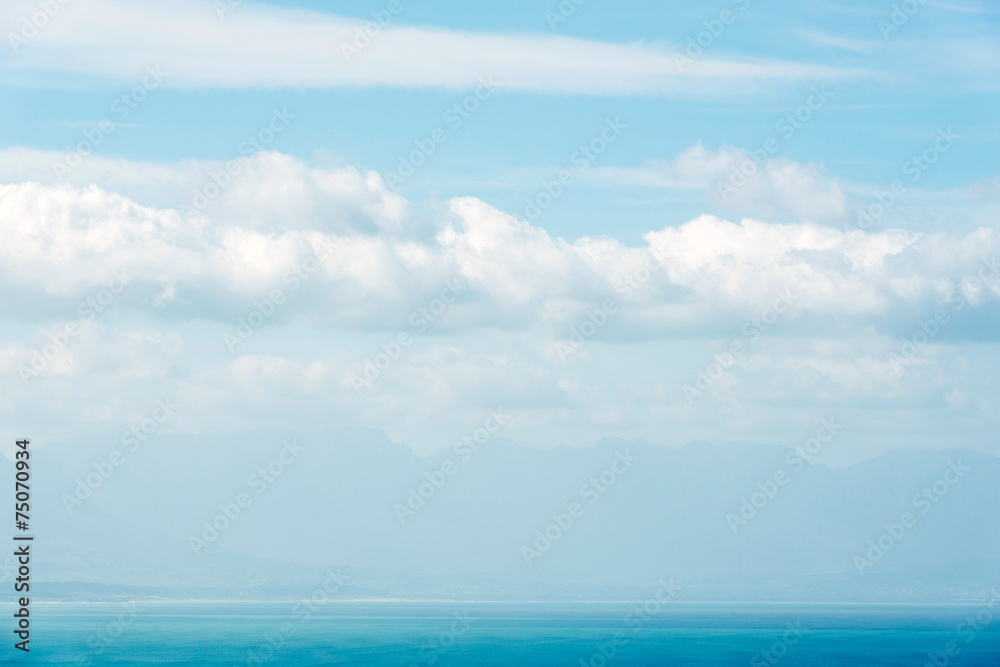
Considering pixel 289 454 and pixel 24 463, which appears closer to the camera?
pixel 24 463

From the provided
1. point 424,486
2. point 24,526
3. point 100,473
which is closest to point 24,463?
point 24,526

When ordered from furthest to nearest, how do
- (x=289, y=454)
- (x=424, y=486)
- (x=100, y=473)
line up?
(x=289, y=454)
(x=424, y=486)
(x=100, y=473)

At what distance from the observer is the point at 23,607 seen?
80188 mm

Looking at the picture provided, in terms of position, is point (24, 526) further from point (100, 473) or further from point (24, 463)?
point (100, 473)

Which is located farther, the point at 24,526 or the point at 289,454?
the point at 289,454

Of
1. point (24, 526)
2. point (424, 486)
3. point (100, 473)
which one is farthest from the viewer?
point (424, 486)

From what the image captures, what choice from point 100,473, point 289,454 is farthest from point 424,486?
point 100,473

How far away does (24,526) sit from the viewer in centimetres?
7706

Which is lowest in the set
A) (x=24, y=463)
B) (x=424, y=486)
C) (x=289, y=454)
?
→ (x=24, y=463)

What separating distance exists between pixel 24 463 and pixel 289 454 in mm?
80524

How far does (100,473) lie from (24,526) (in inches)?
1313

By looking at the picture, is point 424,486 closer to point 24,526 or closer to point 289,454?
point 289,454

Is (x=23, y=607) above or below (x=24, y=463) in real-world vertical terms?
below

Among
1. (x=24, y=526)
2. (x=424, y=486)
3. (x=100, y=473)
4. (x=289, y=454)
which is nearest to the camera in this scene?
(x=24, y=526)
